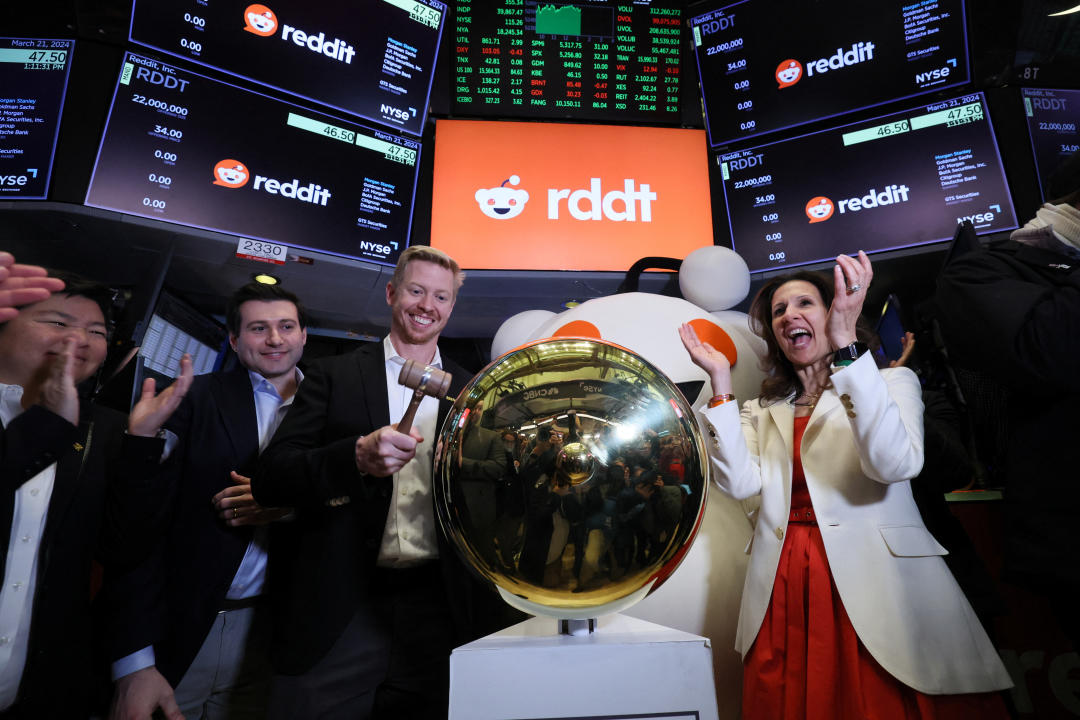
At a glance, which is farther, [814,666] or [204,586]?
[204,586]

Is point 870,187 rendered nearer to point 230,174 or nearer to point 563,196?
point 563,196

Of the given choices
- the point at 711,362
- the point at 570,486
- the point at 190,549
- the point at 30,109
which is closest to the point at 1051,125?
the point at 711,362

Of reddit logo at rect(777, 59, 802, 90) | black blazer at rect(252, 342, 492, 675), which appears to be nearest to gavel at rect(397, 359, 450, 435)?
black blazer at rect(252, 342, 492, 675)

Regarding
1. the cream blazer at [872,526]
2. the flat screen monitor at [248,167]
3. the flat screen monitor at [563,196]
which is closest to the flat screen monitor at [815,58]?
the flat screen monitor at [563,196]

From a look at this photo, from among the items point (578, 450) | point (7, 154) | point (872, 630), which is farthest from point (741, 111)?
point (7, 154)

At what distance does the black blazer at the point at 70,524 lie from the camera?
57.3 inches

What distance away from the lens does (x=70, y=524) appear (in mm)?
1578

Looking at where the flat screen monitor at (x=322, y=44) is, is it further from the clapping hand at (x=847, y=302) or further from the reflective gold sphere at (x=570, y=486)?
the reflective gold sphere at (x=570, y=486)

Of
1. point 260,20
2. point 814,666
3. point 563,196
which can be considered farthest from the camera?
point 563,196

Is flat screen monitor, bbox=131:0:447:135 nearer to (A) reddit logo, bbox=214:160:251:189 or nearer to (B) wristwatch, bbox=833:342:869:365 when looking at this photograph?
(A) reddit logo, bbox=214:160:251:189

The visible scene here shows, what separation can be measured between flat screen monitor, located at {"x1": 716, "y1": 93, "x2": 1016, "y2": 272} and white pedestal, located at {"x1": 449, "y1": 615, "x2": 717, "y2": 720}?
284cm

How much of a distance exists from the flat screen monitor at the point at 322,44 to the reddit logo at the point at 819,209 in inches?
85.1

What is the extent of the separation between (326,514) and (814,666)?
1.19 meters

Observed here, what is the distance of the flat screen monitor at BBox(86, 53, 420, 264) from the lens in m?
2.88
